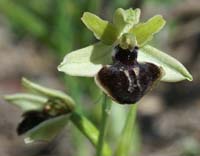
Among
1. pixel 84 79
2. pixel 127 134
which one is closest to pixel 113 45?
pixel 127 134

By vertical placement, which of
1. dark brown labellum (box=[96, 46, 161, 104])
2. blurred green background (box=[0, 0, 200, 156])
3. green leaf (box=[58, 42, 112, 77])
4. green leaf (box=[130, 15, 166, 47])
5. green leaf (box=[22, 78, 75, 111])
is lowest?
blurred green background (box=[0, 0, 200, 156])

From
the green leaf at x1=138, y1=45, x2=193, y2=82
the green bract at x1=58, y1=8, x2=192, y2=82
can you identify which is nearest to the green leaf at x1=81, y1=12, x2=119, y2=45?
the green bract at x1=58, y1=8, x2=192, y2=82

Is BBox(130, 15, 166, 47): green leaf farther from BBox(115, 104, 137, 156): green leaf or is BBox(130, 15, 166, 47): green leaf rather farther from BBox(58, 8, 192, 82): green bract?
BBox(115, 104, 137, 156): green leaf

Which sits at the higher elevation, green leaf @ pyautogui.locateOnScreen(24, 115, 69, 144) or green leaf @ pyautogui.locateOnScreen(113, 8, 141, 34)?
green leaf @ pyautogui.locateOnScreen(113, 8, 141, 34)

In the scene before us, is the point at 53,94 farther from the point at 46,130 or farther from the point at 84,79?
the point at 84,79

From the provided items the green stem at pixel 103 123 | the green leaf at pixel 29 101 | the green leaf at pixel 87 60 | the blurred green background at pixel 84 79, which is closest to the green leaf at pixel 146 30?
the green leaf at pixel 87 60

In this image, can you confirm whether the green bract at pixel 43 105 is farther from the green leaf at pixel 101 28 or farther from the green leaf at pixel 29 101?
the green leaf at pixel 101 28
